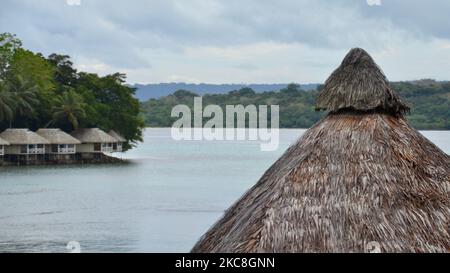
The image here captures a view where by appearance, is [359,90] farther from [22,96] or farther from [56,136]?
[22,96]

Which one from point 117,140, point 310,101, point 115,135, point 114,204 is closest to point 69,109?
point 117,140

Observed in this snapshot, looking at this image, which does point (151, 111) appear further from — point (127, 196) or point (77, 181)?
point (127, 196)

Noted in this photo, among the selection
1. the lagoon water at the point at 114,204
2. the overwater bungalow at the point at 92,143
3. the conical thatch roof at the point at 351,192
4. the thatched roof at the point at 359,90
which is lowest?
the lagoon water at the point at 114,204

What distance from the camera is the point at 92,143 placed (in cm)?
6147

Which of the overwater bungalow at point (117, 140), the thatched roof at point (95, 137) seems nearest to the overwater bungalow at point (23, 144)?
the thatched roof at point (95, 137)

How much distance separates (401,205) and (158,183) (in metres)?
39.4

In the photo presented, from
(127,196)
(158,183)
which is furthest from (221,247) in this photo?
(158,183)

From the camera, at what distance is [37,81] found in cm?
6162

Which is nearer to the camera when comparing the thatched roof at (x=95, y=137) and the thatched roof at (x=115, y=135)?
the thatched roof at (x=95, y=137)

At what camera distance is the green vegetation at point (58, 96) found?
196ft

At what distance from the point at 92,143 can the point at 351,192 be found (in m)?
54.1

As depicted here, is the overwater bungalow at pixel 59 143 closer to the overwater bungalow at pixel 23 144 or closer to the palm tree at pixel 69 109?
the overwater bungalow at pixel 23 144

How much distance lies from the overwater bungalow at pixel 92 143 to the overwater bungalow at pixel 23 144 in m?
3.37

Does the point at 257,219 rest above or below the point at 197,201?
above
